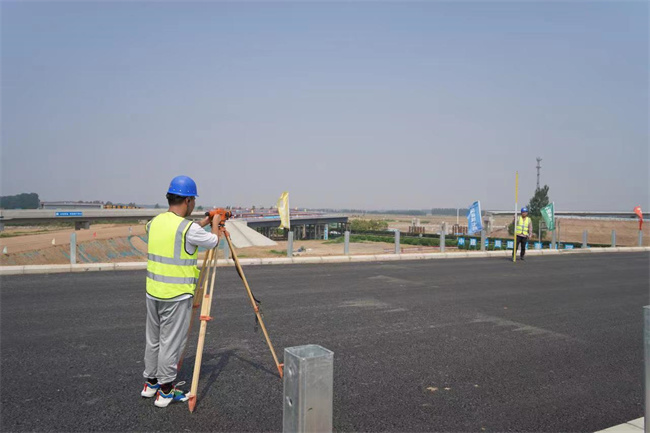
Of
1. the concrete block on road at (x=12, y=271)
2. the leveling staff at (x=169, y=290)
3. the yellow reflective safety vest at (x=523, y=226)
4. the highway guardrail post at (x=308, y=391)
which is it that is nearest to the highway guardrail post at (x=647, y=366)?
the highway guardrail post at (x=308, y=391)

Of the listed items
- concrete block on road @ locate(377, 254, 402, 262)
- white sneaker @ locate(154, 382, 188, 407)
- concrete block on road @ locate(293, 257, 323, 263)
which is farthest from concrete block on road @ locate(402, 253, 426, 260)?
white sneaker @ locate(154, 382, 188, 407)

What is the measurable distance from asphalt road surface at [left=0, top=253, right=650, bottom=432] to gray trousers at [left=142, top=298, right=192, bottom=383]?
1.09ft

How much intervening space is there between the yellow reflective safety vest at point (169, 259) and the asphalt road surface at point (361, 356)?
104cm

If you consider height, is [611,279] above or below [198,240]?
below

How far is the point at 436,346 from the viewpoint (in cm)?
586

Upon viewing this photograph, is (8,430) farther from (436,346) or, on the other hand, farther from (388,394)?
(436,346)

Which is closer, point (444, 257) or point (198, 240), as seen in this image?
point (198, 240)

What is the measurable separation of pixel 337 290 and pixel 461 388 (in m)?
5.45

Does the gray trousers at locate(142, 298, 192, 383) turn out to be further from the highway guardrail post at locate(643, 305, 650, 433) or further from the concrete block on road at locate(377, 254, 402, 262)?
the concrete block on road at locate(377, 254, 402, 262)

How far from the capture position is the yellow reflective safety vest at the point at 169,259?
153 inches

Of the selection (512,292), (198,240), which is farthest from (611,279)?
(198,240)

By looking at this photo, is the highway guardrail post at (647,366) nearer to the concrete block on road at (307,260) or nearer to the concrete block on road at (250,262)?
the concrete block on road at (250,262)

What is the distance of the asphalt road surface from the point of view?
3.81 metres

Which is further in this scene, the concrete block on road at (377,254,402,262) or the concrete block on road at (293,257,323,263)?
the concrete block on road at (377,254,402,262)
